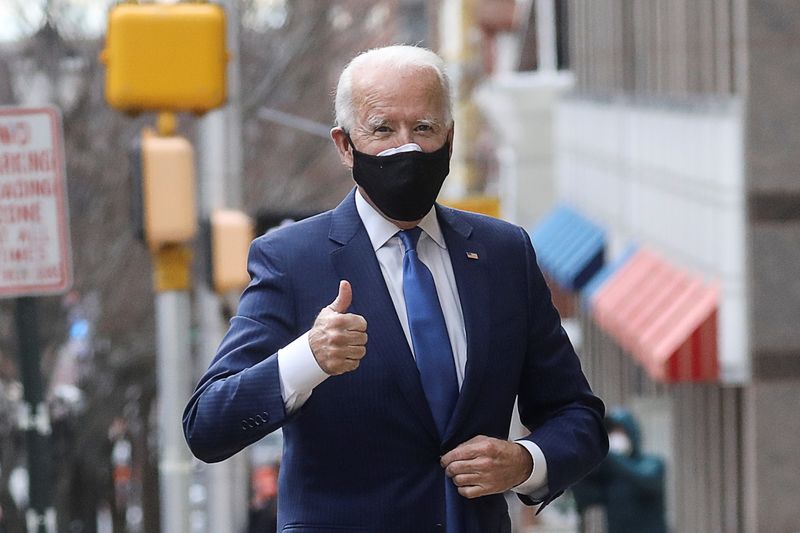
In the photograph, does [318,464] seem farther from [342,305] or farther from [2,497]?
[2,497]

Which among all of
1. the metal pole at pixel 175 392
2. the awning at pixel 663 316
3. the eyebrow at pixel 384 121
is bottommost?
the awning at pixel 663 316

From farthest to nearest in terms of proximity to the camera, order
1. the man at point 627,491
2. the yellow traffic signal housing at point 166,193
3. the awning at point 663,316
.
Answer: the awning at point 663,316, the man at point 627,491, the yellow traffic signal housing at point 166,193

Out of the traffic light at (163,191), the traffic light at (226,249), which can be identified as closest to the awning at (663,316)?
the traffic light at (226,249)

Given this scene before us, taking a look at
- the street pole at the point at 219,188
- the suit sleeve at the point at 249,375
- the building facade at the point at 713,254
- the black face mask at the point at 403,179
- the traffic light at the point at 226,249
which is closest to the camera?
the suit sleeve at the point at 249,375

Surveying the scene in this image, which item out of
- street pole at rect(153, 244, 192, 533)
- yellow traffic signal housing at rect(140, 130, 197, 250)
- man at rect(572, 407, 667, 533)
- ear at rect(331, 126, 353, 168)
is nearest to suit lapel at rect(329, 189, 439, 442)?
ear at rect(331, 126, 353, 168)

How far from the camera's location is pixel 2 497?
69.7ft

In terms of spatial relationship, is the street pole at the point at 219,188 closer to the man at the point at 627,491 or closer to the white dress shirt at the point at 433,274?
the man at the point at 627,491

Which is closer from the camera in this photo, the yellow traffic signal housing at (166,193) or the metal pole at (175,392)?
the yellow traffic signal housing at (166,193)

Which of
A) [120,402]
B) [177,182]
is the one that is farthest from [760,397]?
[120,402]

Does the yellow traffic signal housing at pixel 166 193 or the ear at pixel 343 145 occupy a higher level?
the ear at pixel 343 145

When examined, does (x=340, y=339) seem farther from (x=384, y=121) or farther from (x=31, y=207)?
(x=31, y=207)

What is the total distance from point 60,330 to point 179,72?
613 inches

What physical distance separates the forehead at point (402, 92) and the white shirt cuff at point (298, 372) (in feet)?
1.59

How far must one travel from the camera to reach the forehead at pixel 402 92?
12.1 ft
